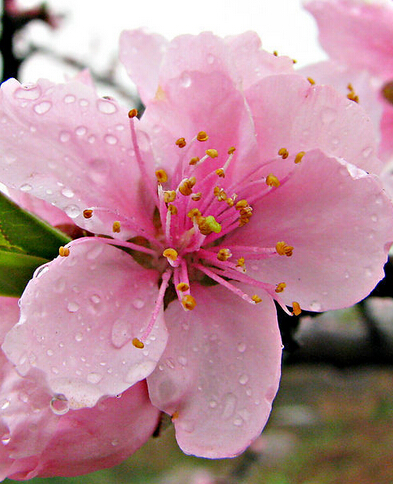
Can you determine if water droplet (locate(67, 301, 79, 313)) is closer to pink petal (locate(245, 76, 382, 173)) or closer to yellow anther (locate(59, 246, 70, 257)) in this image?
yellow anther (locate(59, 246, 70, 257))

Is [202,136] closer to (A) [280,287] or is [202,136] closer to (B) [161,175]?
(B) [161,175]

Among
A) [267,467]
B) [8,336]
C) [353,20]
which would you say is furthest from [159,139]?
[267,467]

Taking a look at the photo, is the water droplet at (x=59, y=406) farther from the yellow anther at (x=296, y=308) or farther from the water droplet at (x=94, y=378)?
the yellow anther at (x=296, y=308)

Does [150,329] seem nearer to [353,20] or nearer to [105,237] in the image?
[105,237]

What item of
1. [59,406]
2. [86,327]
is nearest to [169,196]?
[86,327]

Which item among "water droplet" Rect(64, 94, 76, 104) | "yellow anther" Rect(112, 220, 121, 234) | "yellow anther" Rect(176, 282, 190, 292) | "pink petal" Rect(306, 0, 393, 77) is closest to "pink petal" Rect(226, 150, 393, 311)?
"yellow anther" Rect(176, 282, 190, 292)

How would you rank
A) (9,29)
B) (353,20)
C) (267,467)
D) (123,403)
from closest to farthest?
(123,403) → (353,20) → (9,29) → (267,467)

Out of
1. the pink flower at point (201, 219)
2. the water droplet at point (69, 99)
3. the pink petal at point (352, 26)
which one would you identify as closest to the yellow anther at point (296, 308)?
the pink flower at point (201, 219)
